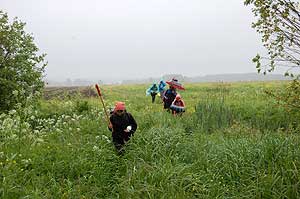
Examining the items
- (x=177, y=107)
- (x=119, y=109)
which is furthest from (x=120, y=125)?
(x=177, y=107)

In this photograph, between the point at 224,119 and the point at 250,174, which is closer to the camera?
the point at 250,174

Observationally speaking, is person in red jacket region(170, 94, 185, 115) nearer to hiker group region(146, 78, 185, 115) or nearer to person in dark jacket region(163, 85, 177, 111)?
hiker group region(146, 78, 185, 115)

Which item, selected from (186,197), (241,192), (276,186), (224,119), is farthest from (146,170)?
(224,119)

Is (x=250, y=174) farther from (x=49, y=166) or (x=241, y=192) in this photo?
(x=49, y=166)

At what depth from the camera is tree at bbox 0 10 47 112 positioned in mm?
10688

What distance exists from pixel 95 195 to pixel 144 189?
0.85 m

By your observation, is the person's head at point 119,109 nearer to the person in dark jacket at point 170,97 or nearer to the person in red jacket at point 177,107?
the person in red jacket at point 177,107

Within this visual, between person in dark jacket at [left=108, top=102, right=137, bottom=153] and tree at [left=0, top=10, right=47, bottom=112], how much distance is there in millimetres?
3611

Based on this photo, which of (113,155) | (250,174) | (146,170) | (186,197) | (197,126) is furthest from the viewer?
(197,126)

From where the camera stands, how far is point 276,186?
5902 mm

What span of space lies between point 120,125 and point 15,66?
472 cm

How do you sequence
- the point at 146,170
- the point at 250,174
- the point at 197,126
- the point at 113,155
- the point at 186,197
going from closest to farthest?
the point at 186,197
the point at 250,174
the point at 146,170
the point at 113,155
the point at 197,126

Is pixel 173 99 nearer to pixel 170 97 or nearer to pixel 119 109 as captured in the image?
pixel 170 97

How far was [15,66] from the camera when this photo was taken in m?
11.0
